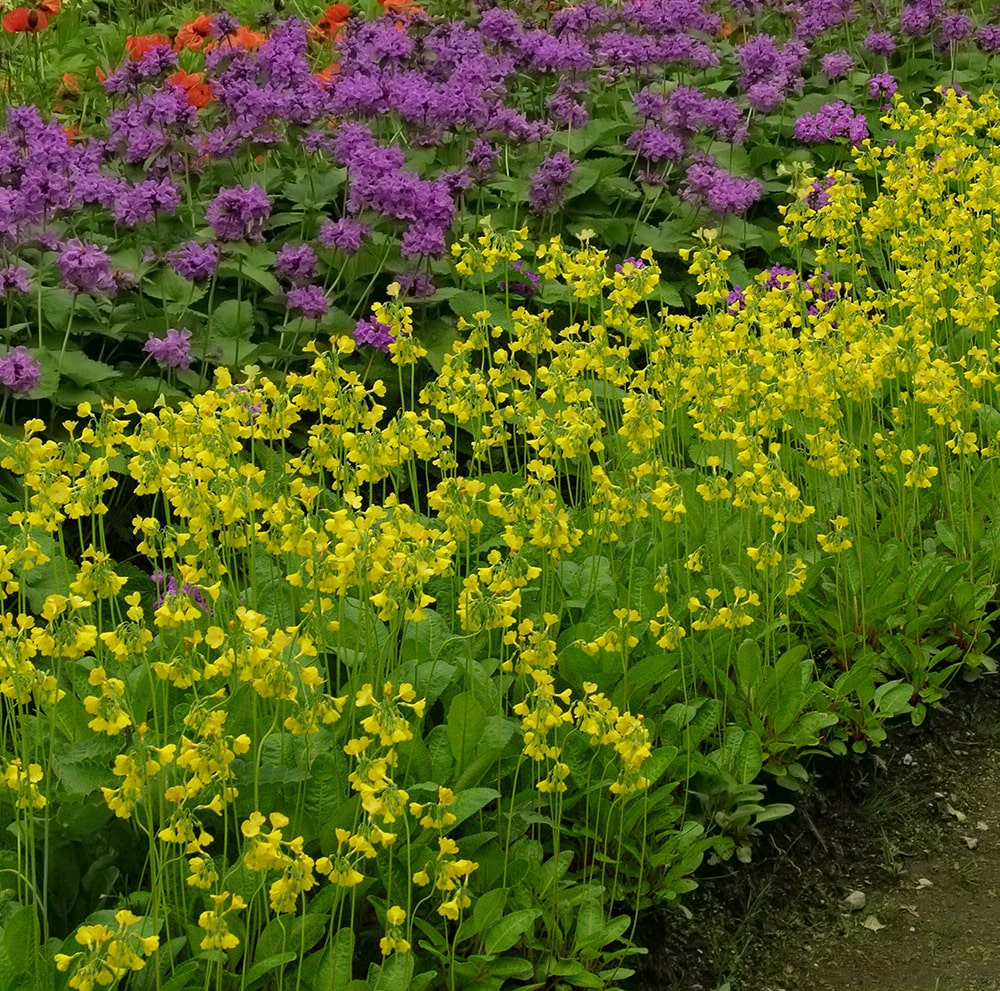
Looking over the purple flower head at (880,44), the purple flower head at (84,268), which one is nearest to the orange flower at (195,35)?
the purple flower head at (84,268)

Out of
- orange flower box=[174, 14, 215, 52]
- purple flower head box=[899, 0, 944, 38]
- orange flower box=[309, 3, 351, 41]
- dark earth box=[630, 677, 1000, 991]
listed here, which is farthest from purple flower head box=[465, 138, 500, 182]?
purple flower head box=[899, 0, 944, 38]

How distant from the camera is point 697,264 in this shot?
3.82 metres

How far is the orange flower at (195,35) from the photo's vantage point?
6.27 m

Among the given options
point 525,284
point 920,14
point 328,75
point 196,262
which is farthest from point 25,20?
point 920,14

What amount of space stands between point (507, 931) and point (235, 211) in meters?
2.36

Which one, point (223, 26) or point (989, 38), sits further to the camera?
point (989, 38)

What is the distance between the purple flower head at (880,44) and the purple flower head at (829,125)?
787 millimetres

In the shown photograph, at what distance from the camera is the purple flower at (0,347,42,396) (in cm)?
397

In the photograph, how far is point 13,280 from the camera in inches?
164

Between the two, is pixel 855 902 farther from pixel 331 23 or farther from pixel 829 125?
pixel 331 23

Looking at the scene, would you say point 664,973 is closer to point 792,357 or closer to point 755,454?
point 755,454

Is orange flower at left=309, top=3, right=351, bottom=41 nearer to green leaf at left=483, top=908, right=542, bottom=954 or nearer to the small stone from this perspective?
the small stone

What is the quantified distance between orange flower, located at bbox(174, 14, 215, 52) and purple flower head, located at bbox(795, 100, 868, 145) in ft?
7.65

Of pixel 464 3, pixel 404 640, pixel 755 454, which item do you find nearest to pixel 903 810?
pixel 755 454
